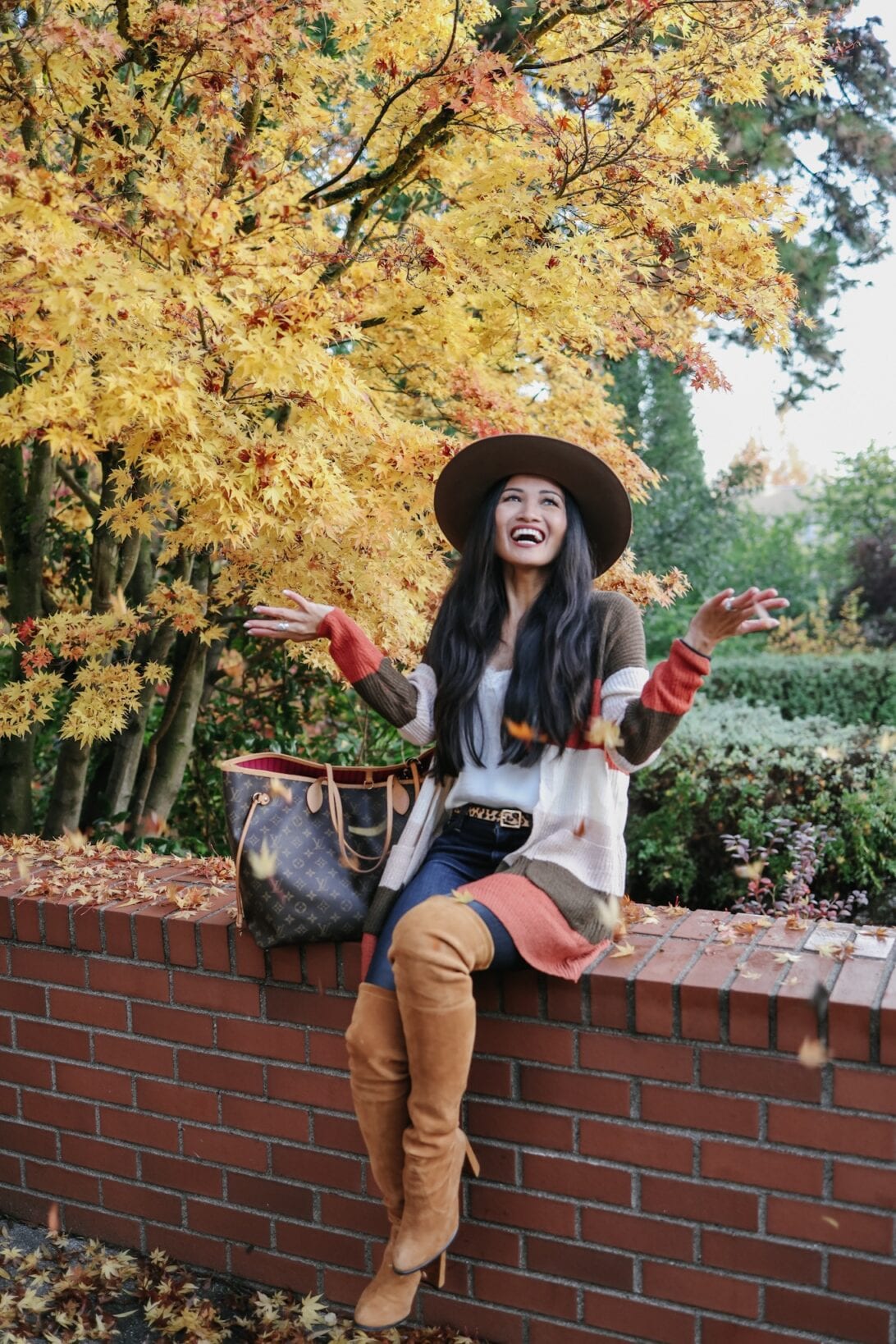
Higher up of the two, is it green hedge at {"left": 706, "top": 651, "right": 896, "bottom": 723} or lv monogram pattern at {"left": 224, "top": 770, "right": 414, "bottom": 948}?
green hedge at {"left": 706, "top": 651, "right": 896, "bottom": 723}

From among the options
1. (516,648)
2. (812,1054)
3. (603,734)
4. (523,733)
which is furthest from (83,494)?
(812,1054)

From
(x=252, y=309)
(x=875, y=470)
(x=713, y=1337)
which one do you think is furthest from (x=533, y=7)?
(x=875, y=470)

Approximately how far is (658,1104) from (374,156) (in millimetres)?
3118

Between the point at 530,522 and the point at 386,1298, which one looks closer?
the point at 386,1298

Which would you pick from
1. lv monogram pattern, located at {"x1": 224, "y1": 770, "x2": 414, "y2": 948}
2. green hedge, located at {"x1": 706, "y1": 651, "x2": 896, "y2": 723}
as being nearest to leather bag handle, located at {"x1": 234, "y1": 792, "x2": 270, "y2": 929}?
lv monogram pattern, located at {"x1": 224, "y1": 770, "x2": 414, "y2": 948}

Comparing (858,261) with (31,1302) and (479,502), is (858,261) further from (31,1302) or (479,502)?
(31,1302)

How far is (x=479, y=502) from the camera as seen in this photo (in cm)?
251

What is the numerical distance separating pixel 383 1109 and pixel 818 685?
803 cm

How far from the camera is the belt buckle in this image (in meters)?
2.17

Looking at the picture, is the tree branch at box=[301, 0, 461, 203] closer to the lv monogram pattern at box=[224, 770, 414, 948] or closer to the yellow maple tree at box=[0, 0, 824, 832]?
the yellow maple tree at box=[0, 0, 824, 832]

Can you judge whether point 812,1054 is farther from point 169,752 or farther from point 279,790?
point 169,752

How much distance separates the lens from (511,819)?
2174mm

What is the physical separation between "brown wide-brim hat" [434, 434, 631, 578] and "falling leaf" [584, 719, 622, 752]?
1.51 ft

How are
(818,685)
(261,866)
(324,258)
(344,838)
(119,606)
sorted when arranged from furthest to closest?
1. (818,685)
2. (119,606)
3. (324,258)
4. (344,838)
5. (261,866)
